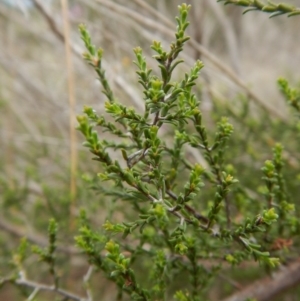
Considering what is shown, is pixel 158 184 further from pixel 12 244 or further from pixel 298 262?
pixel 12 244

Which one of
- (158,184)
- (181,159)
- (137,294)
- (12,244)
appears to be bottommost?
(12,244)

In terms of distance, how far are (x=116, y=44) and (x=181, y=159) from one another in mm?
1191

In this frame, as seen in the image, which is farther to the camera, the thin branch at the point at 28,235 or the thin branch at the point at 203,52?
the thin branch at the point at 28,235

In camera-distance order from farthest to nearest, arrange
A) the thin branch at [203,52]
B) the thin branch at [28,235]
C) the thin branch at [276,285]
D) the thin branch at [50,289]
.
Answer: the thin branch at [28,235] → the thin branch at [203,52] → the thin branch at [276,285] → the thin branch at [50,289]

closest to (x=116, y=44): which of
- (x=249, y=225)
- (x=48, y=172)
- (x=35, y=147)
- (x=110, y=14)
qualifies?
(x=110, y=14)

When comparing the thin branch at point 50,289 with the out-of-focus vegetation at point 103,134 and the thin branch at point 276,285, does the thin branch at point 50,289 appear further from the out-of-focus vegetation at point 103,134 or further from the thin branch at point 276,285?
the thin branch at point 276,285

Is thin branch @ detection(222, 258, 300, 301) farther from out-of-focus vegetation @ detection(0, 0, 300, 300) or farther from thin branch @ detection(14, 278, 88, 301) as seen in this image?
→ thin branch @ detection(14, 278, 88, 301)

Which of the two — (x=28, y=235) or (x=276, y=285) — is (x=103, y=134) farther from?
(x=276, y=285)

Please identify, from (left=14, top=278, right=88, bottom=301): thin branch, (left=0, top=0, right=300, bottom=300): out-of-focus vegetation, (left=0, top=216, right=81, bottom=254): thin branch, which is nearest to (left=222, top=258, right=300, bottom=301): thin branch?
(left=0, top=0, right=300, bottom=300): out-of-focus vegetation

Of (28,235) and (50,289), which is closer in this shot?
(50,289)

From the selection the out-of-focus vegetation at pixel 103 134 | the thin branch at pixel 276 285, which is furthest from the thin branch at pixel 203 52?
the thin branch at pixel 276 285

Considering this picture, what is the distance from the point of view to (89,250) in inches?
37.7

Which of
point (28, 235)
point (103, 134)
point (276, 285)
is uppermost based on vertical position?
point (103, 134)

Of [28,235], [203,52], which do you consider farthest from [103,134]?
[203,52]
